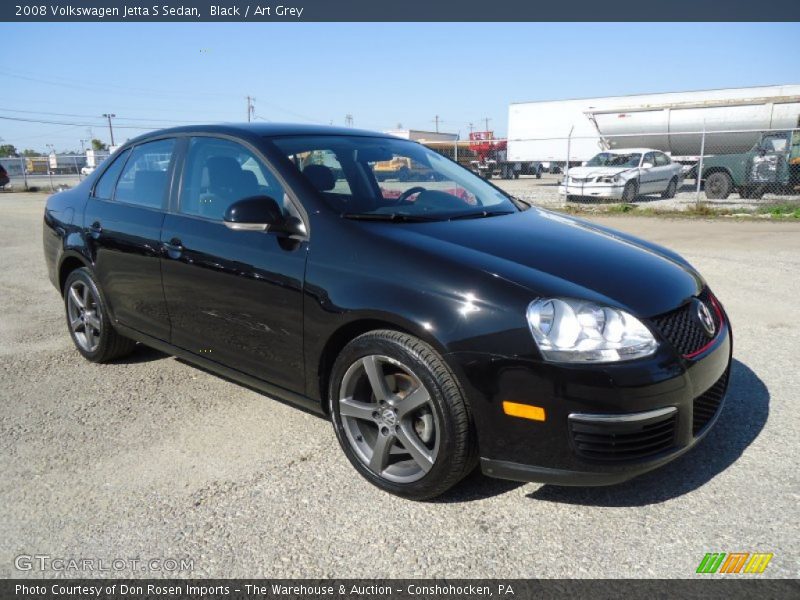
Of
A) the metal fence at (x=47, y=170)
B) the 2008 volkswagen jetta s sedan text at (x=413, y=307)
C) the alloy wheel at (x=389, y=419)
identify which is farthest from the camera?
the metal fence at (x=47, y=170)

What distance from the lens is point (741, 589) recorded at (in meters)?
2.14

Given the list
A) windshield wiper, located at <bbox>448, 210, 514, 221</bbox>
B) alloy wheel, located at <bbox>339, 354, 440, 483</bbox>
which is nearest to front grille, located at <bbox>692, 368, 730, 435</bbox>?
alloy wheel, located at <bbox>339, 354, 440, 483</bbox>

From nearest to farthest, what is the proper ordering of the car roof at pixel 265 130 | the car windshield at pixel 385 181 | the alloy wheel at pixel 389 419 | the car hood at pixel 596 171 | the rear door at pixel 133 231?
the alloy wheel at pixel 389 419 → the car windshield at pixel 385 181 → the car roof at pixel 265 130 → the rear door at pixel 133 231 → the car hood at pixel 596 171

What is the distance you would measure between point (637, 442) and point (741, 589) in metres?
0.58

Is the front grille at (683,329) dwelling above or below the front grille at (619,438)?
above

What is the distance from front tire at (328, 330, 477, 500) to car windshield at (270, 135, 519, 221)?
2.40ft

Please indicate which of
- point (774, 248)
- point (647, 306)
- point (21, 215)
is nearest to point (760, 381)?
point (647, 306)

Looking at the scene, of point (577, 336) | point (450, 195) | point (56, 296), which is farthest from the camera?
point (56, 296)

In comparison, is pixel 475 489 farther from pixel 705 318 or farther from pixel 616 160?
pixel 616 160

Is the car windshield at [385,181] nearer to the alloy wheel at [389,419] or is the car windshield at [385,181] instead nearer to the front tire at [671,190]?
the alloy wheel at [389,419]

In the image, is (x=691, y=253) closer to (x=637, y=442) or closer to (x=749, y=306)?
(x=749, y=306)

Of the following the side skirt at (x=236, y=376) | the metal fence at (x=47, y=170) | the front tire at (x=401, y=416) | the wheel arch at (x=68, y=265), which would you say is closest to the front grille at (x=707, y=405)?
the front tire at (x=401, y=416)

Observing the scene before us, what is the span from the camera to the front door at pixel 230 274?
3.00 meters

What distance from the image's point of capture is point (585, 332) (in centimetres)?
234
